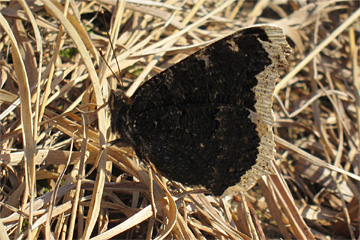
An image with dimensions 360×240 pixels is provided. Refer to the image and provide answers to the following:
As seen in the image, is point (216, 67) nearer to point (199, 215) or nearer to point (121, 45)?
point (199, 215)

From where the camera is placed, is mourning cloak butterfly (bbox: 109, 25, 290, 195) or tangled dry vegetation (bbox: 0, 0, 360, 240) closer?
mourning cloak butterfly (bbox: 109, 25, 290, 195)

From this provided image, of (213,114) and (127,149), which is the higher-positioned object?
(213,114)

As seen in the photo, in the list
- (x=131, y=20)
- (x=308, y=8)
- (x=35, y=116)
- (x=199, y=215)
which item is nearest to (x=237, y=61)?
(x=199, y=215)

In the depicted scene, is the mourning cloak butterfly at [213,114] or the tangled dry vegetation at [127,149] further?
the tangled dry vegetation at [127,149]

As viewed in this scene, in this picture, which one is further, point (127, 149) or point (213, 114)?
point (127, 149)
